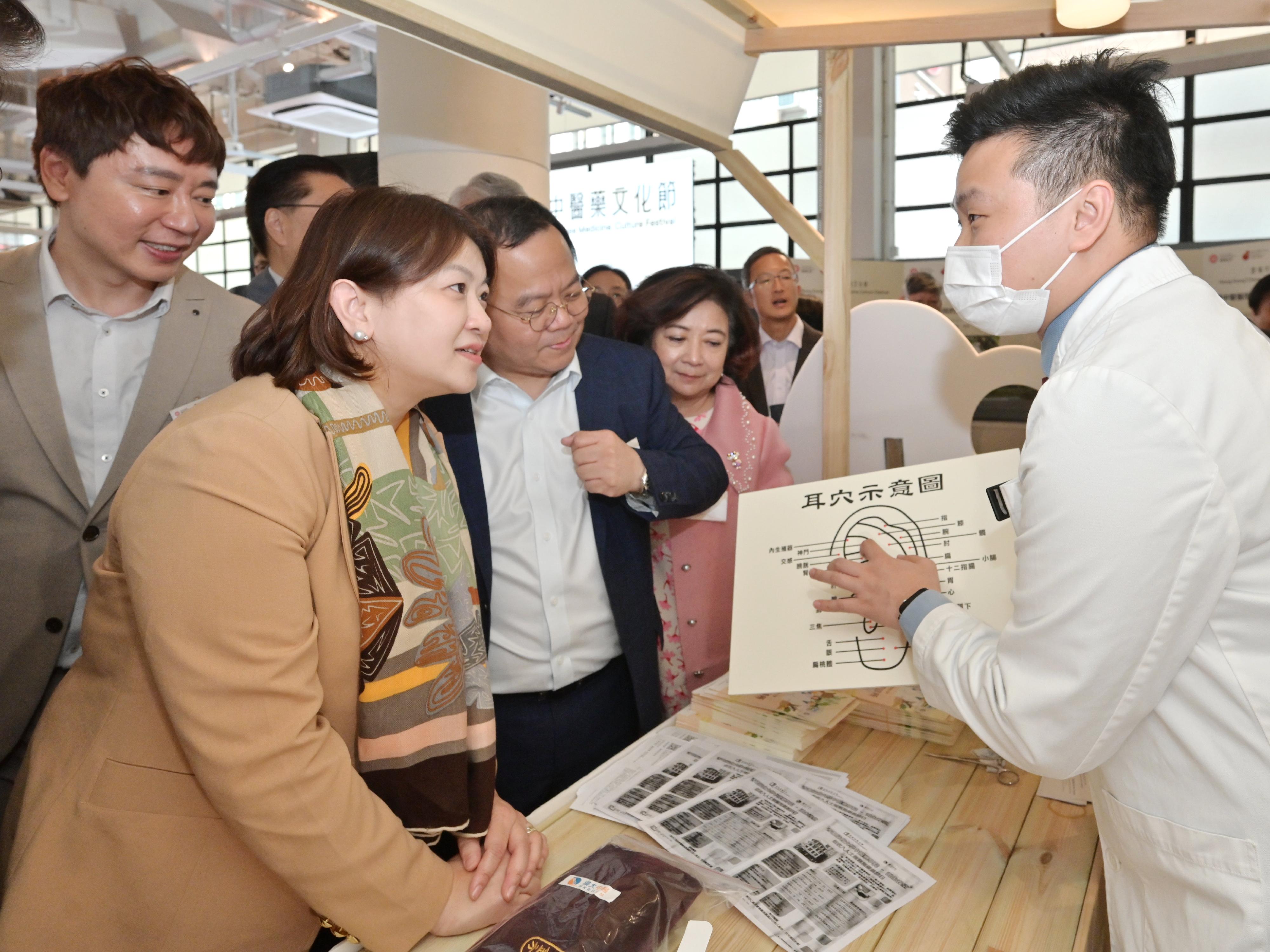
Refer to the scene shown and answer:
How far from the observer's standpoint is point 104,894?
1.09 m

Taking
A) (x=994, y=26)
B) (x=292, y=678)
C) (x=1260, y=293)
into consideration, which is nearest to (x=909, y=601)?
(x=292, y=678)

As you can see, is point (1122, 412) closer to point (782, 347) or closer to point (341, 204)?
point (341, 204)

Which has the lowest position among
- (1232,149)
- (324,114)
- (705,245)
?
(705,245)

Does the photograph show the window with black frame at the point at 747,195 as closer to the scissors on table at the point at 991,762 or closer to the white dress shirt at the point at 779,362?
the white dress shirt at the point at 779,362

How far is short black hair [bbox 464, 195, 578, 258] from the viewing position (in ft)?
5.68

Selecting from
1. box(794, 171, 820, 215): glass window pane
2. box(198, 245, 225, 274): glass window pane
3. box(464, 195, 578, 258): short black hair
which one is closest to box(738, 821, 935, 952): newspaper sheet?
box(464, 195, 578, 258): short black hair

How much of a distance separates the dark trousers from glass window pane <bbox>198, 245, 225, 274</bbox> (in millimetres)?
17260

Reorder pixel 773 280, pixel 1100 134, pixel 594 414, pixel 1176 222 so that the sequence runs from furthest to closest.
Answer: pixel 1176 222, pixel 773 280, pixel 594 414, pixel 1100 134

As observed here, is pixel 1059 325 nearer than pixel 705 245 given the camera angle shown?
Yes

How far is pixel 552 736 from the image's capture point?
1797 millimetres

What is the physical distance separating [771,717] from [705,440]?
0.82 meters

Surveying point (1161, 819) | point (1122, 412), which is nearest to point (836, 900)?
point (1161, 819)

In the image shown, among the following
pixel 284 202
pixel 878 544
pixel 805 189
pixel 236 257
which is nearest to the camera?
pixel 878 544

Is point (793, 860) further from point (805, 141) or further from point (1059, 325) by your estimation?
point (805, 141)
